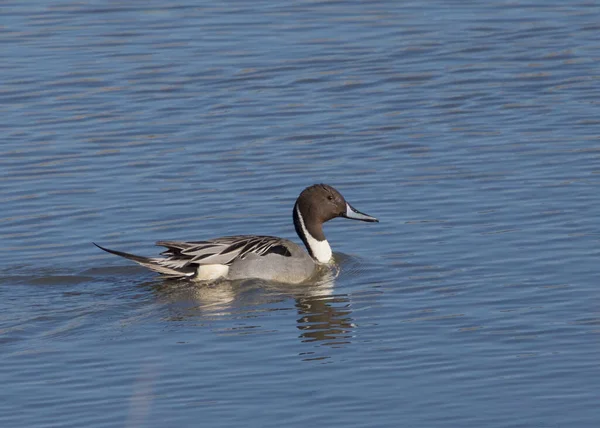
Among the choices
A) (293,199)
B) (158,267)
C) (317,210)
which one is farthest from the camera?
(293,199)

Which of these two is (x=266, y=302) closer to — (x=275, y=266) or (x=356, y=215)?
(x=275, y=266)

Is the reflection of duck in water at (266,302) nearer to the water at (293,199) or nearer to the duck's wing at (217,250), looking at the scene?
the water at (293,199)

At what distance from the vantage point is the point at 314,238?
1220 centimetres

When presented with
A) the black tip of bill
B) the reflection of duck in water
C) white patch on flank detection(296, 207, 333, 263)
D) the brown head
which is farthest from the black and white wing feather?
the black tip of bill

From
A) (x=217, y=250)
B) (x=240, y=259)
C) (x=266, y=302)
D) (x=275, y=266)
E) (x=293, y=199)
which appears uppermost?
(x=293, y=199)

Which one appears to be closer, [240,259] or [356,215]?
[240,259]

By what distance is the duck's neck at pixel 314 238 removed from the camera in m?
12.0

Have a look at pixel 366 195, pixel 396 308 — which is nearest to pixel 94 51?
pixel 366 195

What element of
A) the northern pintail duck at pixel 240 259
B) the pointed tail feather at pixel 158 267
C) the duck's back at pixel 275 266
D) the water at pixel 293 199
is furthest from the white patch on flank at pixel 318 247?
the pointed tail feather at pixel 158 267

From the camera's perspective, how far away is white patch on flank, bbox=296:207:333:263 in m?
12.0

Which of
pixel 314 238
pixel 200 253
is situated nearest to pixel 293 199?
pixel 314 238

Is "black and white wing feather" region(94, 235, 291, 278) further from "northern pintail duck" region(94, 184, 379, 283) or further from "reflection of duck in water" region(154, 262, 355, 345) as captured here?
"reflection of duck in water" region(154, 262, 355, 345)

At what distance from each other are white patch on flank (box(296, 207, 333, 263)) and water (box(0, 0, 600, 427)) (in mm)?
175

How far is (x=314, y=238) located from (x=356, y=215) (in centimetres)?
41
